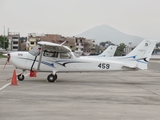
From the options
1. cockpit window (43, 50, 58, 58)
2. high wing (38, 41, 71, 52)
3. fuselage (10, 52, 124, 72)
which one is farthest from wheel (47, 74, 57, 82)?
high wing (38, 41, 71, 52)

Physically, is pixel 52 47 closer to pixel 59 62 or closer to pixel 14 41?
pixel 59 62

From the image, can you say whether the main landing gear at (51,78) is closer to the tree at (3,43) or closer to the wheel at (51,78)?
the wheel at (51,78)

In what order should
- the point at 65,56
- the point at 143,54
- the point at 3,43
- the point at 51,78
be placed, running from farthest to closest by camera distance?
1. the point at 3,43
2. the point at 143,54
3. the point at 65,56
4. the point at 51,78

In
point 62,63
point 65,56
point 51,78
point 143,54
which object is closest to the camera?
point 51,78

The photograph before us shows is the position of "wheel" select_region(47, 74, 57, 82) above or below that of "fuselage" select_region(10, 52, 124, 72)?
below

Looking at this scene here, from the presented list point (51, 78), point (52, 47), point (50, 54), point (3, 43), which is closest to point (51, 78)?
point (51, 78)

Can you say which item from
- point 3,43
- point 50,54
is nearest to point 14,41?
point 3,43

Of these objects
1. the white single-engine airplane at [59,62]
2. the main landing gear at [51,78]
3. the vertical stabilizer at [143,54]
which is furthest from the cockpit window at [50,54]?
the vertical stabilizer at [143,54]

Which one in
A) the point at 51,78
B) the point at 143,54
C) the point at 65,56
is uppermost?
the point at 143,54

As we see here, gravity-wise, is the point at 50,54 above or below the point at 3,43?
above

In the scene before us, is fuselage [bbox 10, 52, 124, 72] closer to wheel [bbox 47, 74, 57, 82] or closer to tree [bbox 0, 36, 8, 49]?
wheel [bbox 47, 74, 57, 82]

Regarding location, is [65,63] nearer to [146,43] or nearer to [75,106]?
[146,43]

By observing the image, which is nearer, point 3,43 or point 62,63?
point 62,63

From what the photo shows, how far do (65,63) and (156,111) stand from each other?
941 cm
